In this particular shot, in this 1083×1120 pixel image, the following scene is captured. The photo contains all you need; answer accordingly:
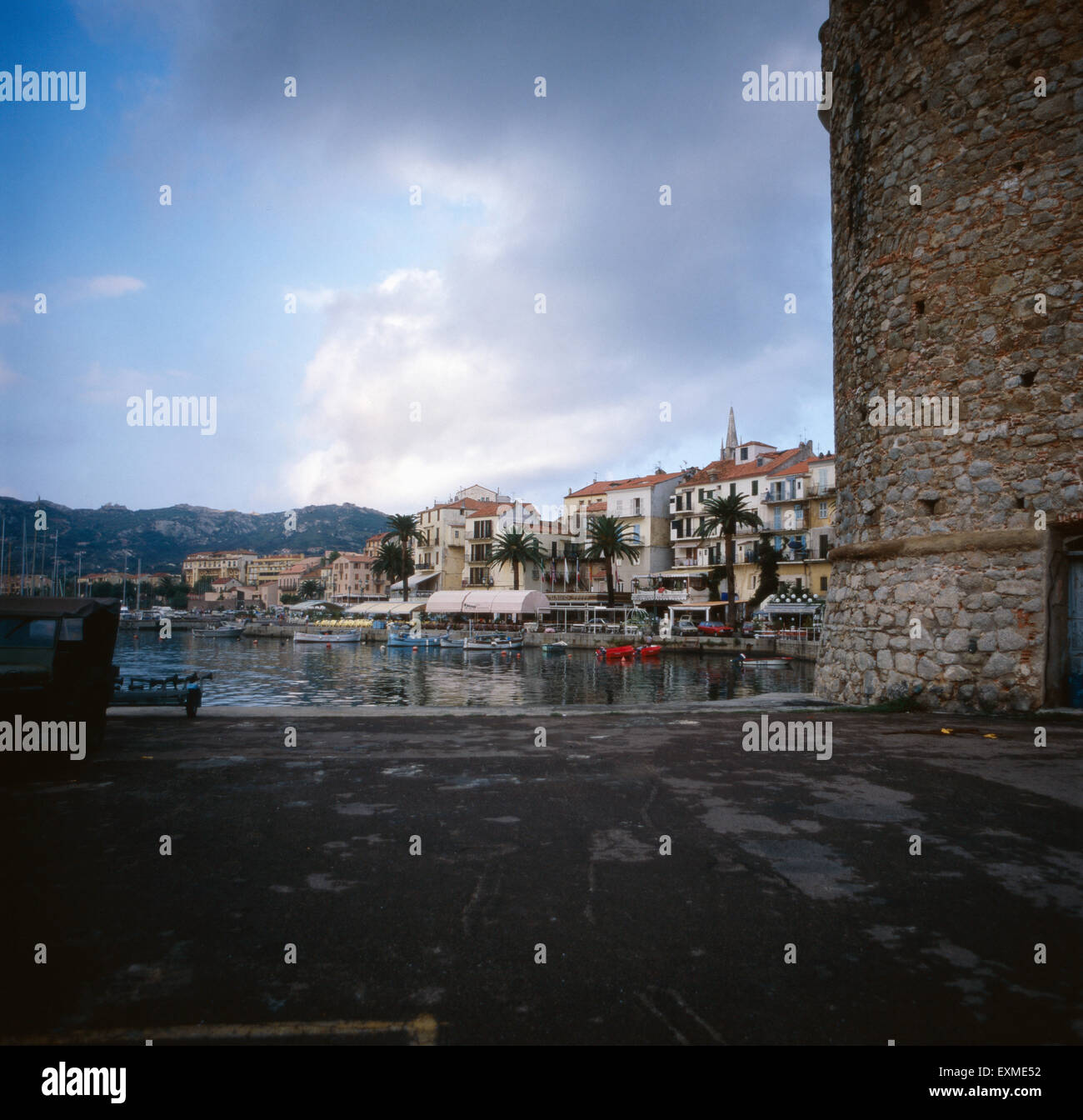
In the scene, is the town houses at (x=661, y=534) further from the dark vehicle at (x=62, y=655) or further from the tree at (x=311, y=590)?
the tree at (x=311, y=590)

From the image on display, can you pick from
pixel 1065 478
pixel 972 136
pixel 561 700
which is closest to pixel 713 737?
pixel 1065 478

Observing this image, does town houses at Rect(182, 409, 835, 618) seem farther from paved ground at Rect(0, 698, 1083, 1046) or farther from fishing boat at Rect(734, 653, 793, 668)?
paved ground at Rect(0, 698, 1083, 1046)

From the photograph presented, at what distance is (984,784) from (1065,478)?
250 inches

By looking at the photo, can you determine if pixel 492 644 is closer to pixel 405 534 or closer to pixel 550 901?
pixel 405 534

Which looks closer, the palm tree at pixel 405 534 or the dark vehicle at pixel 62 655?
the dark vehicle at pixel 62 655

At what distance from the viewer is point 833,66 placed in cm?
1431

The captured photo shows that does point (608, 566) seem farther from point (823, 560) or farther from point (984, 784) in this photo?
point (984, 784)

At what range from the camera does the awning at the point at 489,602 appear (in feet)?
248

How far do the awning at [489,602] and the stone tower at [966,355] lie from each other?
6147cm

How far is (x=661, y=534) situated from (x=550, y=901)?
85.2m

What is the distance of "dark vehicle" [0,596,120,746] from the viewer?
739 cm
